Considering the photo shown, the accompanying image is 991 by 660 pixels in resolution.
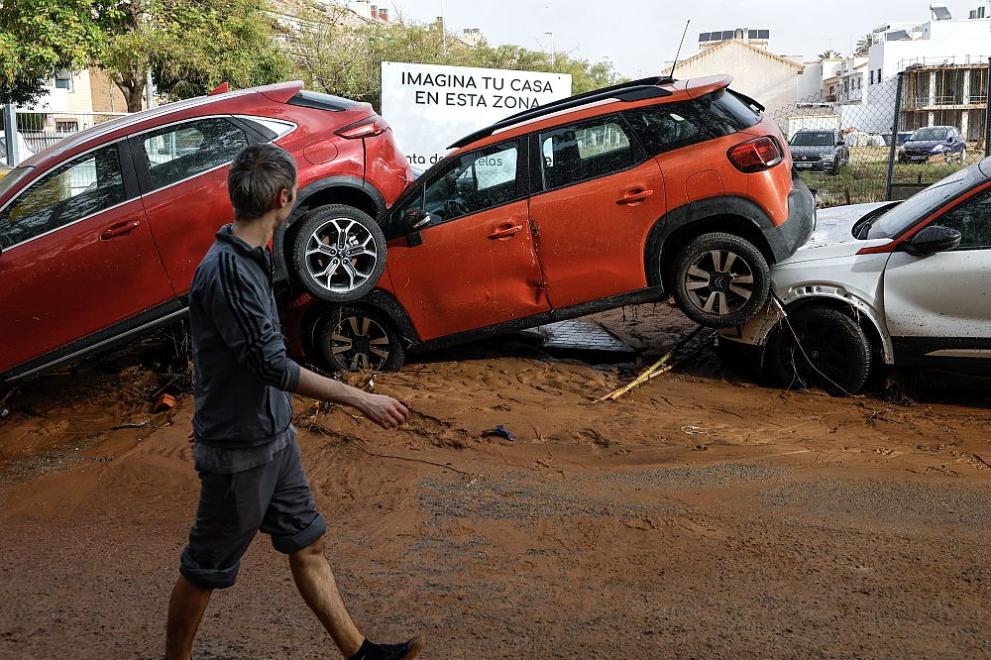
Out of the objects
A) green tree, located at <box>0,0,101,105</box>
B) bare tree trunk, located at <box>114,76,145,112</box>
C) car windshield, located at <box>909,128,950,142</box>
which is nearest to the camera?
green tree, located at <box>0,0,101,105</box>

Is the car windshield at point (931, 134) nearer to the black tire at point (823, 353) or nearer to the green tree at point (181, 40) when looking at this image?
the green tree at point (181, 40)

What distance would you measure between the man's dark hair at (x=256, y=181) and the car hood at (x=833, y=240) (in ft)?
15.7

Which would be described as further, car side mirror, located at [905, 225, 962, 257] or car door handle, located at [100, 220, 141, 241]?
car door handle, located at [100, 220, 141, 241]

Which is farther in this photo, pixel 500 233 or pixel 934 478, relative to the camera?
pixel 500 233

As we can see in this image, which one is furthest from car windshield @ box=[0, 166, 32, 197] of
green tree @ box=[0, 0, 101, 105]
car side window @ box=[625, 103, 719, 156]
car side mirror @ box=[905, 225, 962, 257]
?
green tree @ box=[0, 0, 101, 105]

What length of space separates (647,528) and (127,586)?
252 centimetres

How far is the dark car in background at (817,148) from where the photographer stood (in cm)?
2452

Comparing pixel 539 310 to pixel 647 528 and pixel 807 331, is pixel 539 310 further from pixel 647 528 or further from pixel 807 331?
pixel 647 528

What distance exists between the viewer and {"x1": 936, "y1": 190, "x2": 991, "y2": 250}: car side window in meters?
6.63

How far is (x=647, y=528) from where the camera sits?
4961 mm

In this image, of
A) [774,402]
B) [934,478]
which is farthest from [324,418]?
[934,478]

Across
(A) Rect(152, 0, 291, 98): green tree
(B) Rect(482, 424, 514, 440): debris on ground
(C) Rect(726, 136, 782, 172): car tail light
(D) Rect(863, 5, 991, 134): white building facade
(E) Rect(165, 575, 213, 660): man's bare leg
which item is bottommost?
(B) Rect(482, 424, 514, 440): debris on ground

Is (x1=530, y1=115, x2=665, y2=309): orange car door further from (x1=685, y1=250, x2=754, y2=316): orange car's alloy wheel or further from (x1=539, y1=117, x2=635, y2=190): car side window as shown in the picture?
(x1=685, y1=250, x2=754, y2=316): orange car's alloy wheel

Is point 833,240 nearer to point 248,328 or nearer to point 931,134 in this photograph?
point 248,328
